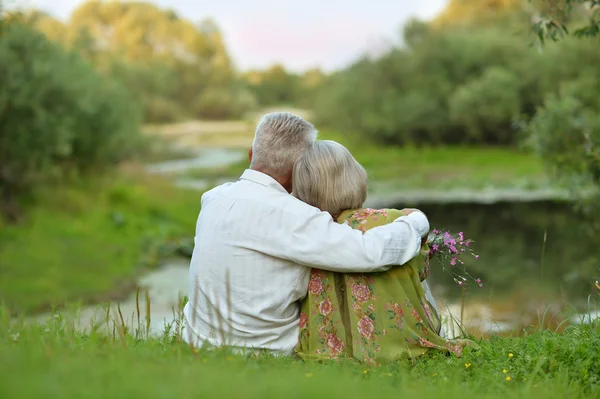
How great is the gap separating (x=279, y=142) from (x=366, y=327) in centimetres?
101

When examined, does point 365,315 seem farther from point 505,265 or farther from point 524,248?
point 524,248


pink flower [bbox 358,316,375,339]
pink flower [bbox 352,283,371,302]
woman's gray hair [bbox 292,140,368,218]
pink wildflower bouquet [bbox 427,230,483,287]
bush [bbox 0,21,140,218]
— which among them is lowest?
pink flower [bbox 358,316,375,339]

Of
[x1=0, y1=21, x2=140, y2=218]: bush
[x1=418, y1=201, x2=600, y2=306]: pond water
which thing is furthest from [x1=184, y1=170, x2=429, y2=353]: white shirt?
[x1=0, y1=21, x2=140, y2=218]: bush

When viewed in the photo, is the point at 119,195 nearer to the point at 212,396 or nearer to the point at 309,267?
the point at 309,267

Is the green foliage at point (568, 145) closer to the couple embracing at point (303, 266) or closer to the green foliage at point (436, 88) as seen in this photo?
the couple embracing at point (303, 266)

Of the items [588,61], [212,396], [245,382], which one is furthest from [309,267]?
[588,61]

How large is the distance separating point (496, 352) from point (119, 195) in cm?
1584

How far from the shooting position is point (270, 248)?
354 cm

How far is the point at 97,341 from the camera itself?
319cm

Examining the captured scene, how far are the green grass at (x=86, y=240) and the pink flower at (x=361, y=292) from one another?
7.95m

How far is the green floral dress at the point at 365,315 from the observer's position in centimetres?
361

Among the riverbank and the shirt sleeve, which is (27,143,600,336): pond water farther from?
the shirt sleeve

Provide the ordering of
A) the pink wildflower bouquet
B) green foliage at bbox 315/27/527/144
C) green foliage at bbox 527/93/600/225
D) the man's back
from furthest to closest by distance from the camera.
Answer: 1. green foliage at bbox 315/27/527/144
2. green foliage at bbox 527/93/600/225
3. the pink wildflower bouquet
4. the man's back

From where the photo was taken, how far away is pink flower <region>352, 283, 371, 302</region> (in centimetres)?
362
